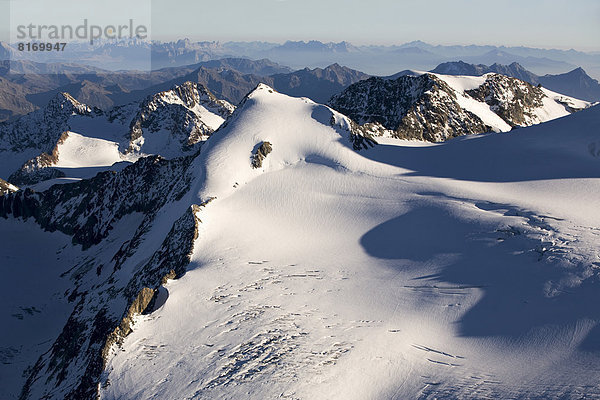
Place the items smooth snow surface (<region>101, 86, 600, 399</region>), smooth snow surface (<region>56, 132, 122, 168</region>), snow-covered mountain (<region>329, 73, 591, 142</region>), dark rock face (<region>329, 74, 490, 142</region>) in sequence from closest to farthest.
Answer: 1. smooth snow surface (<region>101, 86, 600, 399</region>)
2. dark rock face (<region>329, 74, 490, 142</region>)
3. snow-covered mountain (<region>329, 73, 591, 142</region>)
4. smooth snow surface (<region>56, 132, 122, 168</region>)

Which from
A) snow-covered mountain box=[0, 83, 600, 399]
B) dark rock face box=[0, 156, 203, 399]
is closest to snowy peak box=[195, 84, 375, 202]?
snow-covered mountain box=[0, 83, 600, 399]

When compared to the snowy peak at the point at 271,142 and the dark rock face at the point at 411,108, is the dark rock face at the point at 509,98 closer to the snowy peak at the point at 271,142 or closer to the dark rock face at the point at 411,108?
the dark rock face at the point at 411,108

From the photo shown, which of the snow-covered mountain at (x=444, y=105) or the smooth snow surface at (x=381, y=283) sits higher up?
the snow-covered mountain at (x=444, y=105)

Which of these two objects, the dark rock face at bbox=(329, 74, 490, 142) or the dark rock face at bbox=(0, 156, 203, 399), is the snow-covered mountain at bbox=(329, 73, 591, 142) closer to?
the dark rock face at bbox=(329, 74, 490, 142)

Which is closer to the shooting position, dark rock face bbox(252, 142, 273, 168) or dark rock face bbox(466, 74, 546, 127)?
dark rock face bbox(252, 142, 273, 168)

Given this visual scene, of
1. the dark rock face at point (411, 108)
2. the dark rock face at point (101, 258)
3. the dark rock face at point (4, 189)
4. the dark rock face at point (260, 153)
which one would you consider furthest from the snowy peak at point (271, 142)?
the dark rock face at point (4, 189)

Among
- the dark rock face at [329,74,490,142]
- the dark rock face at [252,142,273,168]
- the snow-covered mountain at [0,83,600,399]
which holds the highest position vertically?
the dark rock face at [329,74,490,142]
